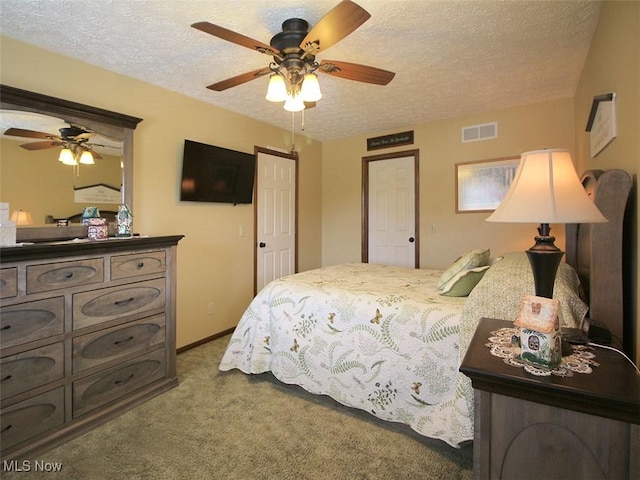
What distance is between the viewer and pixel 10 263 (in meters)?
1.65

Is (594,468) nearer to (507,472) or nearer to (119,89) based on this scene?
(507,472)

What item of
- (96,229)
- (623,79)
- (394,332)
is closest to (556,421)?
(394,332)

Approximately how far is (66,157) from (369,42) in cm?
229

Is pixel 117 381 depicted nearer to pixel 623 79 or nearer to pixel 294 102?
pixel 294 102

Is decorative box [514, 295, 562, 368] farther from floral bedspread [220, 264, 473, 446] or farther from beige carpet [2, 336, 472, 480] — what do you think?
beige carpet [2, 336, 472, 480]

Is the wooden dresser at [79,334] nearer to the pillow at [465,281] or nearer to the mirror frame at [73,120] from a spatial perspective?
the mirror frame at [73,120]

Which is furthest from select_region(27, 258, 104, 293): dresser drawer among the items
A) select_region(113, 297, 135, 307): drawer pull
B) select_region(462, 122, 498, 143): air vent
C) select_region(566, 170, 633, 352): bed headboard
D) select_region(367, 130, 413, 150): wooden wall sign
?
select_region(462, 122, 498, 143): air vent

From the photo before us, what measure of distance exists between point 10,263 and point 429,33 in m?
2.74

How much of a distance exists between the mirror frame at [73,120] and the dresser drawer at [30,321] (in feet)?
2.11

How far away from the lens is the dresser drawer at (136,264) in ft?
6.91

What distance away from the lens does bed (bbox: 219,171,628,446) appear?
5.36 feet

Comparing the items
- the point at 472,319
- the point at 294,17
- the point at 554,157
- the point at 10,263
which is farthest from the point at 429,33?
the point at 10,263

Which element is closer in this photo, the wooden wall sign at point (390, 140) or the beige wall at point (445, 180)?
the beige wall at point (445, 180)

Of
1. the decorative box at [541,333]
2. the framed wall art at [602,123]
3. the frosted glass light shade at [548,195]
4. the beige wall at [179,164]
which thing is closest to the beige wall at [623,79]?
the framed wall art at [602,123]
